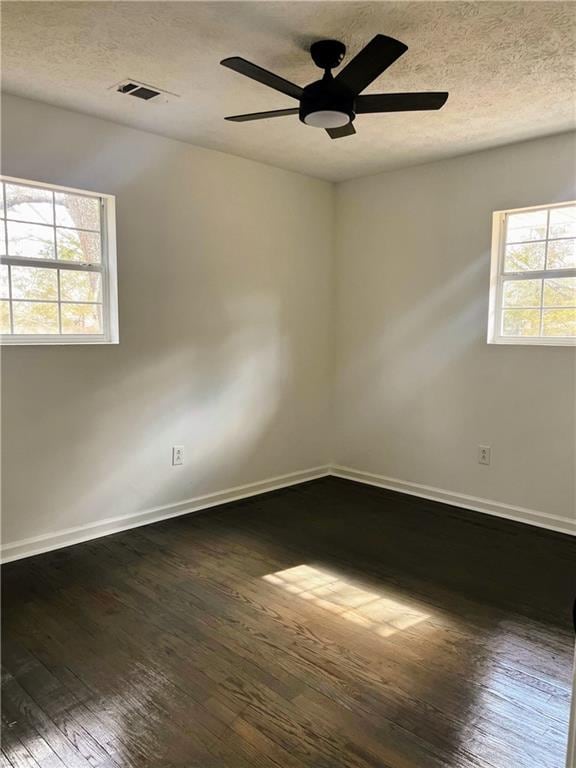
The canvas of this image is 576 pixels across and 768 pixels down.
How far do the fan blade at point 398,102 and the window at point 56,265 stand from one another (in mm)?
1794

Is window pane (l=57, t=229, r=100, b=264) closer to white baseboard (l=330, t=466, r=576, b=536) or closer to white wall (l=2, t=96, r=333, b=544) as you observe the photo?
white wall (l=2, t=96, r=333, b=544)

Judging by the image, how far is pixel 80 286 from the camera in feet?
11.1

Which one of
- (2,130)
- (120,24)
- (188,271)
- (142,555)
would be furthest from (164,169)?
(142,555)

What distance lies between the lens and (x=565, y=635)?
93.5 inches

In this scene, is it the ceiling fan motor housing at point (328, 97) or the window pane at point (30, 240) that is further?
the window pane at point (30, 240)

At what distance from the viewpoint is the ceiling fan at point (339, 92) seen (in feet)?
6.93

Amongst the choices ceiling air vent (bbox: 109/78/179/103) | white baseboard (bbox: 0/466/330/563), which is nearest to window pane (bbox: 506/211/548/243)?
ceiling air vent (bbox: 109/78/179/103)

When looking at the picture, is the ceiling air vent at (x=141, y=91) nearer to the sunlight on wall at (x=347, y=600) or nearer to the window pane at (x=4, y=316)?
the window pane at (x=4, y=316)

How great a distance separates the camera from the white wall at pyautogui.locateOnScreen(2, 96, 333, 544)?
316 cm

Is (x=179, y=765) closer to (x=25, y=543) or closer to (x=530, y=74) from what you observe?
(x=25, y=543)

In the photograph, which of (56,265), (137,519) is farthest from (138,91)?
(137,519)

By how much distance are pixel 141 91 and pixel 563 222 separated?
9.19 ft

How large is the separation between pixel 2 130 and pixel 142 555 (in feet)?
8.30

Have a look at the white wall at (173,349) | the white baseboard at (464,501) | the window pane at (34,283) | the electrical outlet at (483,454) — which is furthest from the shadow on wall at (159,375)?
the electrical outlet at (483,454)
